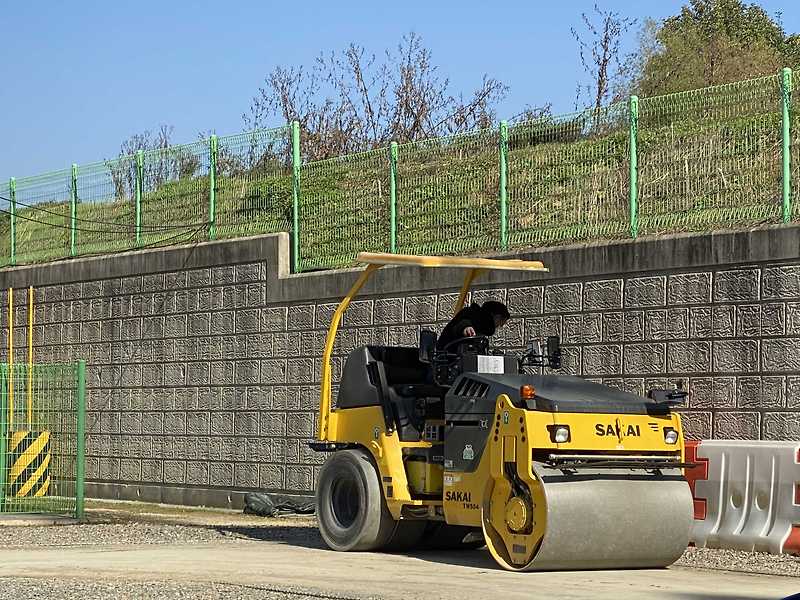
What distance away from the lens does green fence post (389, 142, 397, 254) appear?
18.9 m

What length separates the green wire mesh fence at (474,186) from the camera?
15.3m

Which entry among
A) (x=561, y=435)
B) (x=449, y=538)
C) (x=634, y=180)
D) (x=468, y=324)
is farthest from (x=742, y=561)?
(x=634, y=180)

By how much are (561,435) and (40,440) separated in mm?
11550

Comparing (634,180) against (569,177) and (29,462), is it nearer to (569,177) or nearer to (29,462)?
(569,177)

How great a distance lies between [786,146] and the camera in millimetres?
14648

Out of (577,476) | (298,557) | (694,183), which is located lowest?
(298,557)

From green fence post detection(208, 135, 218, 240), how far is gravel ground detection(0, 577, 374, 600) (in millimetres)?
10913

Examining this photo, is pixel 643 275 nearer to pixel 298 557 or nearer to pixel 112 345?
pixel 298 557

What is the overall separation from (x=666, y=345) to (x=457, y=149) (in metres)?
4.49

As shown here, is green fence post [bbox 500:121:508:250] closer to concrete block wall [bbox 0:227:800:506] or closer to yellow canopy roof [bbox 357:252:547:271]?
concrete block wall [bbox 0:227:800:506]

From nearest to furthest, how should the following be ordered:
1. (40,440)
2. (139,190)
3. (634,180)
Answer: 1. (634,180)
2. (40,440)
3. (139,190)

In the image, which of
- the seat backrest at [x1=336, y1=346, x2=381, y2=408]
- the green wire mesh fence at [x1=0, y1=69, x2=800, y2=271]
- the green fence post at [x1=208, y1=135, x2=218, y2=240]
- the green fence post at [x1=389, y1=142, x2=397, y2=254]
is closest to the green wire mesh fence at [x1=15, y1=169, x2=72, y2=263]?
the green wire mesh fence at [x1=0, y1=69, x2=800, y2=271]

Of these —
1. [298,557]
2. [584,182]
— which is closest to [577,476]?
[298,557]

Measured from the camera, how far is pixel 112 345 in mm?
23125
